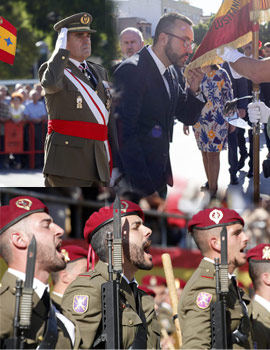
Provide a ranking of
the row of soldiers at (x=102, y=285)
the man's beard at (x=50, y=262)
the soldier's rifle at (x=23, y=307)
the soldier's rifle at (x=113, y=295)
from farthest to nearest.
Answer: the soldier's rifle at (x=113, y=295), the man's beard at (x=50, y=262), the row of soldiers at (x=102, y=285), the soldier's rifle at (x=23, y=307)

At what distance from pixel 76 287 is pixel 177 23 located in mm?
2236

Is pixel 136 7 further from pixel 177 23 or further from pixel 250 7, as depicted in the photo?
pixel 250 7

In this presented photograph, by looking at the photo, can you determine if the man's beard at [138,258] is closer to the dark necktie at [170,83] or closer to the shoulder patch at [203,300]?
the shoulder patch at [203,300]

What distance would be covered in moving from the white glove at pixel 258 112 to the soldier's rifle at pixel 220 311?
1.48 meters

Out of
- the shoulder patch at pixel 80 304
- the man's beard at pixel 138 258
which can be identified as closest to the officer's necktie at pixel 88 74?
the man's beard at pixel 138 258

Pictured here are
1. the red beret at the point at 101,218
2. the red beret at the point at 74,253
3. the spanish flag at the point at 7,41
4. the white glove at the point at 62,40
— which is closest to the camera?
the red beret at the point at 101,218

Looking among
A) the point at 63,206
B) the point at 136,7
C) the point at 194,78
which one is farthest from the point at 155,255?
the point at 136,7

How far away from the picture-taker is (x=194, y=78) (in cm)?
703

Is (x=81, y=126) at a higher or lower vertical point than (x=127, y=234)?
higher

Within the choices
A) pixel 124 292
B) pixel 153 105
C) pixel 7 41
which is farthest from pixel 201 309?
pixel 7 41

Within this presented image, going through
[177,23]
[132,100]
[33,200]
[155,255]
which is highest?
[177,23]

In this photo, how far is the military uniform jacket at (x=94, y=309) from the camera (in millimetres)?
5469

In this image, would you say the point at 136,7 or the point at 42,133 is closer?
the point at 136,7

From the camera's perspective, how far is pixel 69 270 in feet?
22.3
